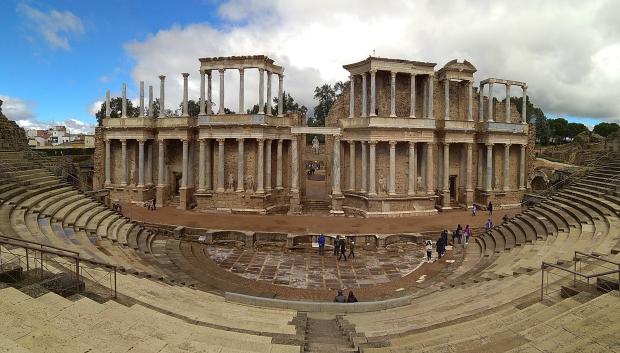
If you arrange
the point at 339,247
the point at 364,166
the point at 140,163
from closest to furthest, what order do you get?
the point at 339,247 → the point at 364,166 → the point at 140,163

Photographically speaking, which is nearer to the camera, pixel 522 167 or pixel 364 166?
pixel 364 166

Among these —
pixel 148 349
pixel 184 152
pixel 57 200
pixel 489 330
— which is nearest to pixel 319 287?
pixel 489 330

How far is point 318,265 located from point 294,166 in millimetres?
14167

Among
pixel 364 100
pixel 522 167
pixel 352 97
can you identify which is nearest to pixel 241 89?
pixel 352 97

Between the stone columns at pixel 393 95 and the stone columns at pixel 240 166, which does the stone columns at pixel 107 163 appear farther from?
the stone columns at pixel 393 95

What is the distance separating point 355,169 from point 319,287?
61.1 feet

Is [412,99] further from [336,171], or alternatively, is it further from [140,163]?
[140,163]

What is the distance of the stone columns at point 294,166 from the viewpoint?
33969mm

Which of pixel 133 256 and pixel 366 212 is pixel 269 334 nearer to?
pixel 133 256

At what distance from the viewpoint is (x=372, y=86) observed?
32.7 meters

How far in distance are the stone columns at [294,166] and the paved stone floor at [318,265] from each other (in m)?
10.6

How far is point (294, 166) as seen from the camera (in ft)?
112

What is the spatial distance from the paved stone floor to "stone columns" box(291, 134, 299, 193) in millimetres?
10625

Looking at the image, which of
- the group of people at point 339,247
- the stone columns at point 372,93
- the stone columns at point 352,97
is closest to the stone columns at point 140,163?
the stone columns at point 352,97
